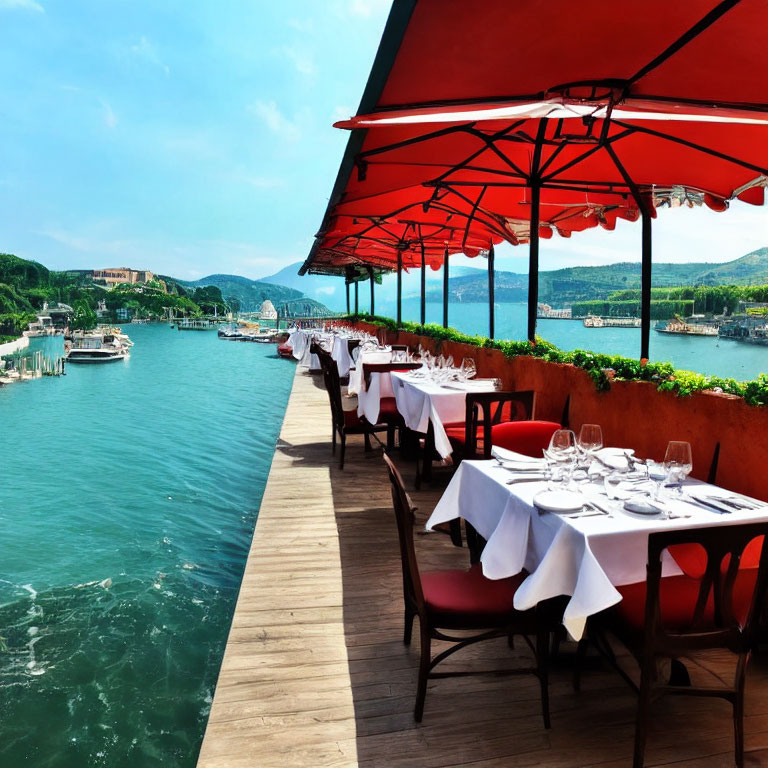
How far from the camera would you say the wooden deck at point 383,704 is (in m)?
2.07

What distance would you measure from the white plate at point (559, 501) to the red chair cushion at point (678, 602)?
1.10 ft

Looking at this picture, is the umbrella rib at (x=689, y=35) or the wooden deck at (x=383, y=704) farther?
the umbrella rib at (x=689, y=35)

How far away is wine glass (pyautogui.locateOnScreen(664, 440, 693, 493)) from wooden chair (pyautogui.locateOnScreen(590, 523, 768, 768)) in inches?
20.9

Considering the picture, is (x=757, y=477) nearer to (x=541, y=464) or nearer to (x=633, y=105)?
(x=541, y=464)

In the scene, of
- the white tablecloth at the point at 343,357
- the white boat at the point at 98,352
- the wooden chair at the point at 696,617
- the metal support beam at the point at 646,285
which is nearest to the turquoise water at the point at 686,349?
the metal support beam at the point at 646,285

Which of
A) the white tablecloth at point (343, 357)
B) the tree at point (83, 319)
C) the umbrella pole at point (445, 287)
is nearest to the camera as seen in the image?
the white tablecloth at point (343, 357)

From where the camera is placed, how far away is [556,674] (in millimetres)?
2545

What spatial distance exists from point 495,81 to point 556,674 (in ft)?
10.5

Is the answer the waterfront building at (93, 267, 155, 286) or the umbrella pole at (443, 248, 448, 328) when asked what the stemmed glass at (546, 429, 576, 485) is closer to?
the umbrella pole at (443, 248, 448, 328)

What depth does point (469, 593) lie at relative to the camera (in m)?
2.29

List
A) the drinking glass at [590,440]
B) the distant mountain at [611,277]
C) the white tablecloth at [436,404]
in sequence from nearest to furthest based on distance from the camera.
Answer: the drinking glass at [590,440] < the white tablecloth at [436,404] < the distant mountain at [611,277]

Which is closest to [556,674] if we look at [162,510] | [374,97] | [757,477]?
[757,477]

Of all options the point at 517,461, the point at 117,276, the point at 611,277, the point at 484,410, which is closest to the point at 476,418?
the point at 484,410

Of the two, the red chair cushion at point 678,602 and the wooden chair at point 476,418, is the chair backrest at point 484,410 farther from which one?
the red chair cushion at point 678,602
